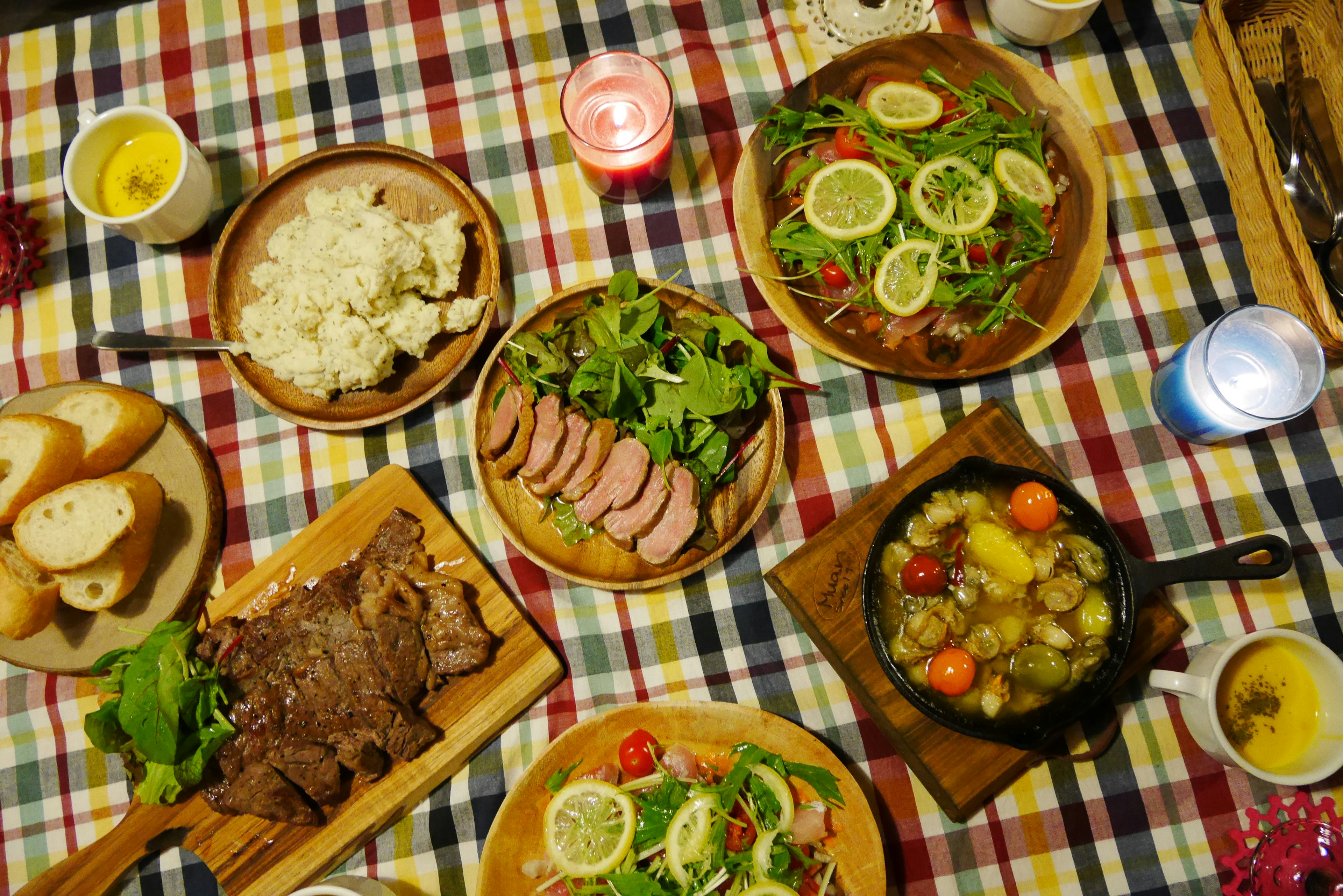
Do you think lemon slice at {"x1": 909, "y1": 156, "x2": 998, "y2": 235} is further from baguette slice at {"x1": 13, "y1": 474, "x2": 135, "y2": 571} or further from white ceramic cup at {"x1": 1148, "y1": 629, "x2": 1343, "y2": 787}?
baguette slice at {"x1": 13, "y1": 474, "x2": 135, "y2": 571}

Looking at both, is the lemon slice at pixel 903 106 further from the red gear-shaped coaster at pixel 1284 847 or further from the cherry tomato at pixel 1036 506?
the red gear-shaped coaster at pixel 1284 847

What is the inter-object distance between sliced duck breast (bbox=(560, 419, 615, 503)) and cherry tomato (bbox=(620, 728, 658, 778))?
2.89 ft

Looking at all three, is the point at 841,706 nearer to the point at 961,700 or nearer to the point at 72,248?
the point at 961,700

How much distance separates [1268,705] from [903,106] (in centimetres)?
250

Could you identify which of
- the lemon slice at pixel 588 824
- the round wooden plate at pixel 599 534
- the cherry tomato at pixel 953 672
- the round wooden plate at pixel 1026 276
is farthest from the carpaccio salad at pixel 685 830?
the round wooden plate at pixel 1026 276

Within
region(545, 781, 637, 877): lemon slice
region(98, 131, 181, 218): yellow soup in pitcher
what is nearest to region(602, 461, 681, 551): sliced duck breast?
region(545, 781, 637, 877): lemon slice

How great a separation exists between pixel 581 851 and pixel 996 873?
5.01ft

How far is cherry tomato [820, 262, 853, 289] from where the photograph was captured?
299cm

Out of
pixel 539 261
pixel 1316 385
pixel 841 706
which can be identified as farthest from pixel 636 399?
pixel 1316 385

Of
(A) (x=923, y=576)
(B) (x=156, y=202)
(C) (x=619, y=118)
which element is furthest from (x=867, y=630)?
(B) (x=156, y=202)

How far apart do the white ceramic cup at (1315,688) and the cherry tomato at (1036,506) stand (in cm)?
68

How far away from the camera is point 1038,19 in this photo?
315cm

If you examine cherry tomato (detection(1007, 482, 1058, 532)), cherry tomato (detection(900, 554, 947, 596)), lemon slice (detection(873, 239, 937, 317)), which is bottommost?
cherry tomato (detection(900, 554, 947, 596))

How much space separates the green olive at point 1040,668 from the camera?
2.61m
